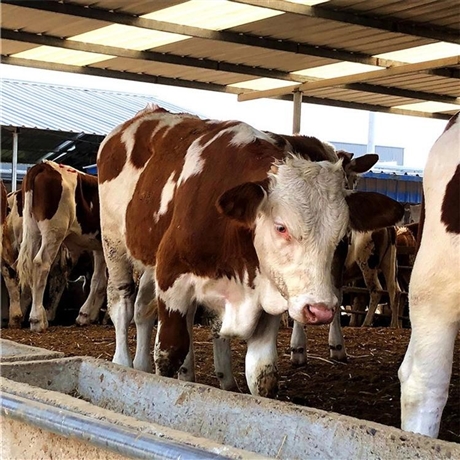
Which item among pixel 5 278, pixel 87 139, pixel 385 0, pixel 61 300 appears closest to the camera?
pixel 385 0

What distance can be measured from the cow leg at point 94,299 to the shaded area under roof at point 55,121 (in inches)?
233

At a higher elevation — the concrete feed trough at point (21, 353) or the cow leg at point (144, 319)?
the concrete feed trough at point (21, 353)

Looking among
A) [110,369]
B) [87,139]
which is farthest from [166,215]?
→ [87,139]

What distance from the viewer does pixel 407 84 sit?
13273 millimetres

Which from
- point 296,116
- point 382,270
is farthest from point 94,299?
point 382,270

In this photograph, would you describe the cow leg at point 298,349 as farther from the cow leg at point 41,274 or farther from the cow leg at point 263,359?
the cow leg at point 41,274

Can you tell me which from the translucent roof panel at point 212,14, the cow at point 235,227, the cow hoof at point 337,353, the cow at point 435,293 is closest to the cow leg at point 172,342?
the cow at point 235,227

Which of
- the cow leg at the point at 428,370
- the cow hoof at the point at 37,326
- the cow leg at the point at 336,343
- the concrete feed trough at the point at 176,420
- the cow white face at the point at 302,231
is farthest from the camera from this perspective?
the cow hoof at the point at 37,326

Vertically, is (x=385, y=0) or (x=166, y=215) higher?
(x=385, y=0)

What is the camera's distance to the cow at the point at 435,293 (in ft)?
12.1

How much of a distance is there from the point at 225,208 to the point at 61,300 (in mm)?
9282

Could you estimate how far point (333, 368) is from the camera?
26.8 feet

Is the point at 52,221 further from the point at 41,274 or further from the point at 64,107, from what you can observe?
the point at 64,107

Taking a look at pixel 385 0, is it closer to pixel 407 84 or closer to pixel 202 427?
pixel 407 84
